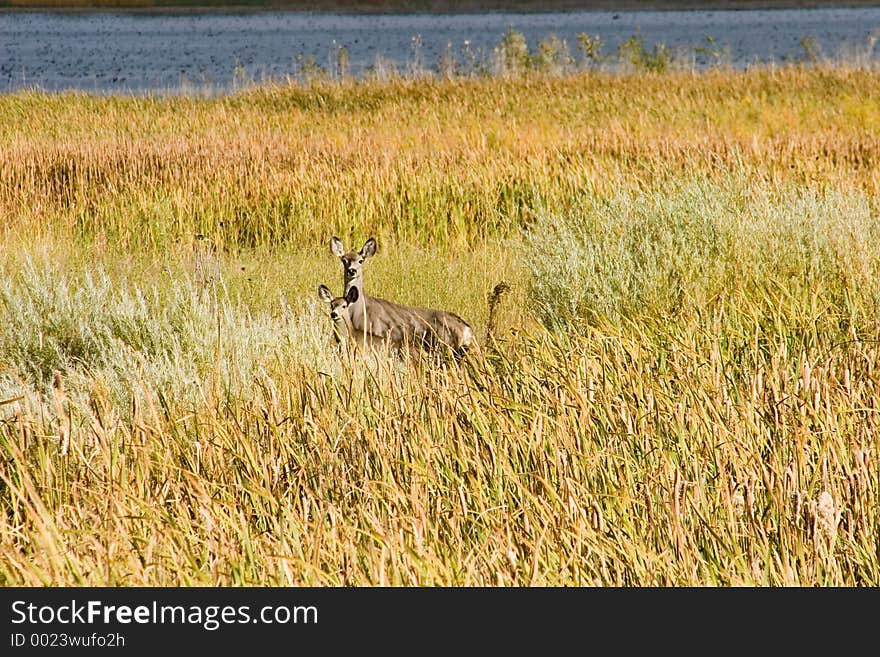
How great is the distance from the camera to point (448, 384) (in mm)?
4918

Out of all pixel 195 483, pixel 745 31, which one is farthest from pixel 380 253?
pixel 745 31

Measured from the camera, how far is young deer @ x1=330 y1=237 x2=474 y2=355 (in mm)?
6785

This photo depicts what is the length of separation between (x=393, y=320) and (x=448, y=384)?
7.28 ft

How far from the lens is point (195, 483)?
Answer: 3.71 meters

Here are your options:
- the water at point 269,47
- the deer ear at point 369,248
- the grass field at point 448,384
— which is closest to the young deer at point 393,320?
the deer ear at point 369,248

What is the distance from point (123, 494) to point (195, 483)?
31 cm

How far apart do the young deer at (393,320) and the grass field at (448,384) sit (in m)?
0.33

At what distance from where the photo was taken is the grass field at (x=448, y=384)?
11.7 feet

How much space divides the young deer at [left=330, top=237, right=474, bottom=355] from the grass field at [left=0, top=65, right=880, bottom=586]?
1.08 feet

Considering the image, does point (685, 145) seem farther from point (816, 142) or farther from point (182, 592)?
point (182, 592)

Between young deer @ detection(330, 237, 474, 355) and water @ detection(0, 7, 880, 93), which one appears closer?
young deer @ detection(330, 237, 474, 355)

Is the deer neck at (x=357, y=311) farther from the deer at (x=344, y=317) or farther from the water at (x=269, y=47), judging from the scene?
the water at (x=269, y=47)

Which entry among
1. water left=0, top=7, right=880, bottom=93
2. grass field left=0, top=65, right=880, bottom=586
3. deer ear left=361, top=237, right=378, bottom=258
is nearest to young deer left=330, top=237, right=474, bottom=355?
deer ear left=361, top=237, right=378, bottom=258

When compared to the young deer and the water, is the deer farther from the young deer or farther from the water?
the water
